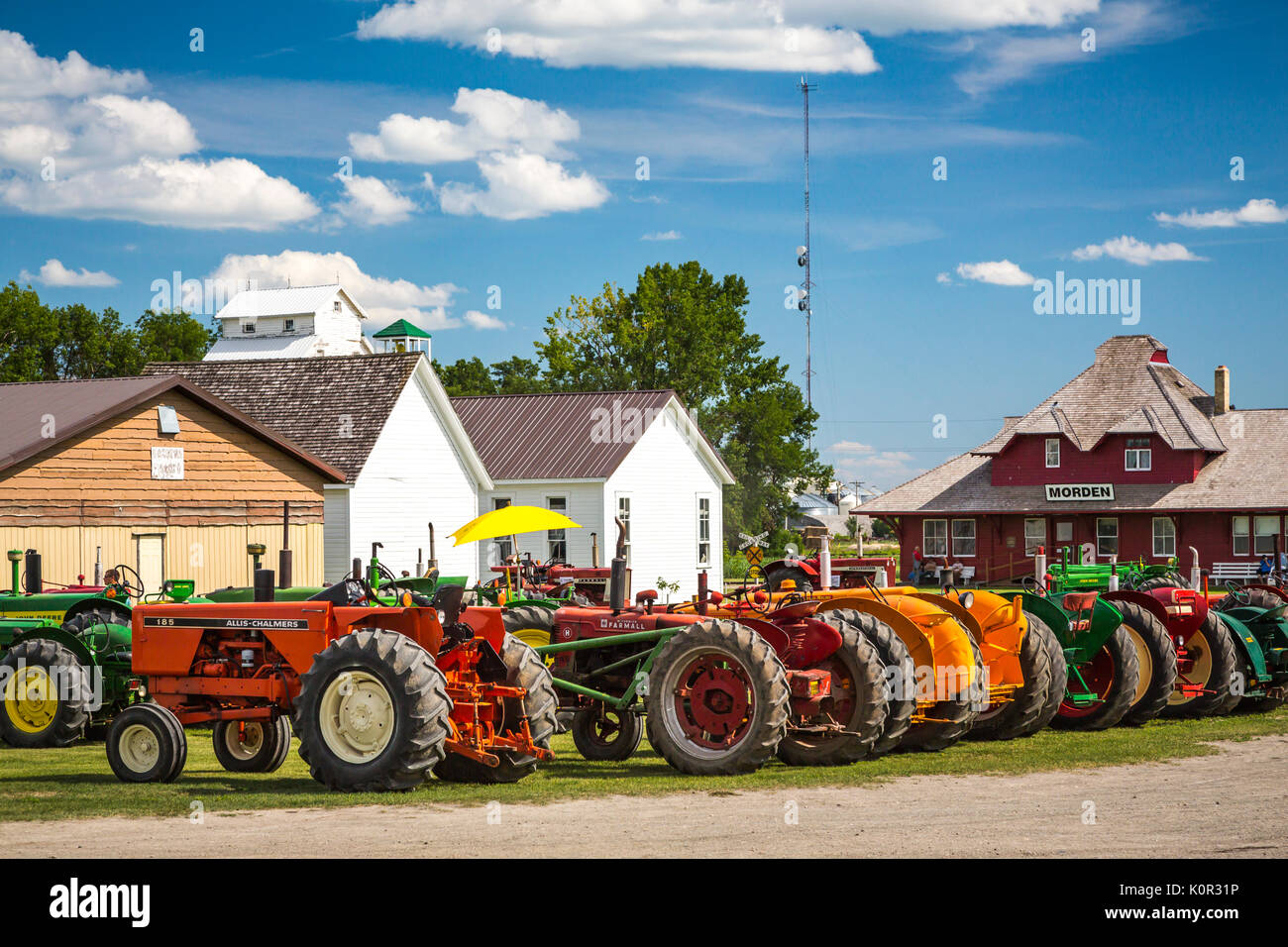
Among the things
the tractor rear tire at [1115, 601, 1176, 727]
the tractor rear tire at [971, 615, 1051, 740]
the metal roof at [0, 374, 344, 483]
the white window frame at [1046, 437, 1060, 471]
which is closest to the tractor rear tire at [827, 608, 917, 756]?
the tractor rear tire at [971, 615, 1051, 740]

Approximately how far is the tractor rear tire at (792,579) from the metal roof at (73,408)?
15.0 m

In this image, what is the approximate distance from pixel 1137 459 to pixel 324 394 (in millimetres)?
30681

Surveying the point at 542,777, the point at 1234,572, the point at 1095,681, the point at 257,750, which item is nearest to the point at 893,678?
the point at 542,777

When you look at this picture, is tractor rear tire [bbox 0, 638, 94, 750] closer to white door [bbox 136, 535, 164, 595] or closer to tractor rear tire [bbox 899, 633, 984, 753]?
tractor rear tire [bbox 899, 633, 984, 753]

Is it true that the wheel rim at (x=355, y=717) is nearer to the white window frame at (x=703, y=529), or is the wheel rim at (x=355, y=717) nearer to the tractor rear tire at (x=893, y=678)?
the tractor rear tire at (x=893, y=678)

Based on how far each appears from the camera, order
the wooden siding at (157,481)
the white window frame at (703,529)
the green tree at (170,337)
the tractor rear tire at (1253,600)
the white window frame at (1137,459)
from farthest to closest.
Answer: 1. the green tree at (170,337)
2. the white window frame at (1137,459)
3. the white window frame at (703,529)
4. the wooden siding at (157,481)
5. the tractor rear tire at (1253,600)

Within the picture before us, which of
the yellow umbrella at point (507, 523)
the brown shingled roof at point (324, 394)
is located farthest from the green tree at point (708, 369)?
the yellow umbrella at point (507, 523)

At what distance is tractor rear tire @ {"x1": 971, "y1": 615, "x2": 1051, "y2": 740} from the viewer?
13.9 m

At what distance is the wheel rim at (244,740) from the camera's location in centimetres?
1239

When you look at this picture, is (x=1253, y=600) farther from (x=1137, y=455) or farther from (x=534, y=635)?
(x=1137, y=455)

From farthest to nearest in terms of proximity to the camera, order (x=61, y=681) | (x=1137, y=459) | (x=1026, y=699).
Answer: (x=1137, y=459) → (x=61, y=681) → (x=1026, y=699)

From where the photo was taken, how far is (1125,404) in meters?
55.4

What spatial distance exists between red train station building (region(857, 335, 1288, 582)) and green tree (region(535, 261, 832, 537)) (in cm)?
1118

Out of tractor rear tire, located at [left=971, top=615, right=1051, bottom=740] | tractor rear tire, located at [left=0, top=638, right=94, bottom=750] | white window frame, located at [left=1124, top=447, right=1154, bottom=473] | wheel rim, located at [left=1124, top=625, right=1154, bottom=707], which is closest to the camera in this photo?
tractor rear tire, located at [left=971, top=615, right=1051, bottom=740]
